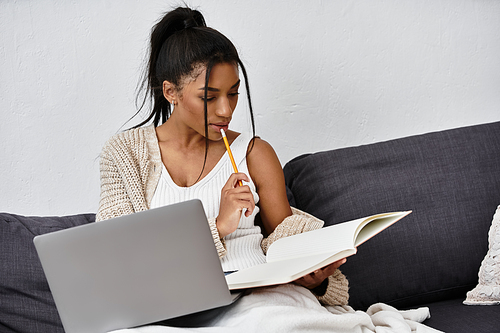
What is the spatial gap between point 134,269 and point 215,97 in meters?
0.57

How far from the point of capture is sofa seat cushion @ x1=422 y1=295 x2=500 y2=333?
1.07 metres

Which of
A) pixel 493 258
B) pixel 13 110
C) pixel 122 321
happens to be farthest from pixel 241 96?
pixel 122 321

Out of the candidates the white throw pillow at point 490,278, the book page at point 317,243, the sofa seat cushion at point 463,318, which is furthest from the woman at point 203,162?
the white throw pillow at point 490,278

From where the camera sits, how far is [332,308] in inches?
43.6

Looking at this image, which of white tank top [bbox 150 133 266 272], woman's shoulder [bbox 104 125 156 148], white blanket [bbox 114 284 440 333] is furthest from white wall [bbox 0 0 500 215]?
white blanket [bbox 114 284 440 333]

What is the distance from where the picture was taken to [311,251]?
90cm

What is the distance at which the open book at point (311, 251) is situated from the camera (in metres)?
0.80

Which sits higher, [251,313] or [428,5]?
[428,5]

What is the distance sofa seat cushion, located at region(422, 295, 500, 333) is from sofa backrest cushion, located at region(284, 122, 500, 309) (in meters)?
0.07

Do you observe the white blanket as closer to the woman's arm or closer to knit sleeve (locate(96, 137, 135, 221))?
Answer: the woman's arm

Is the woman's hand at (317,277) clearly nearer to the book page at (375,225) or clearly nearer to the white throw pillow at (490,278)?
the book page at (375,225)

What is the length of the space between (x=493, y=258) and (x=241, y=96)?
91cm

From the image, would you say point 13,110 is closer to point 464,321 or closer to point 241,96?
point 241,96

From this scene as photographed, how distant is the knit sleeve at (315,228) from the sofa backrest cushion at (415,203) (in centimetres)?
17
